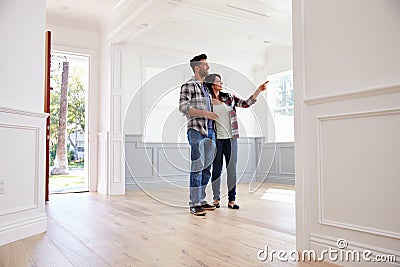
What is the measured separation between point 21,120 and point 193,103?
1329 mm

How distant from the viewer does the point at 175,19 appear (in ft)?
A: 14.9

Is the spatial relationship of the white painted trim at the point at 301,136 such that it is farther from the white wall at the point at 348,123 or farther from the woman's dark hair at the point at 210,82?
the woman's dark hair at the point at 210,82

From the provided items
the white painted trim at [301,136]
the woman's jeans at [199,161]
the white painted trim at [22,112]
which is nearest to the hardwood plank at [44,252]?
the white painted trim at [22,112]

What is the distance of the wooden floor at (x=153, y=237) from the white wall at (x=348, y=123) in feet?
0.87

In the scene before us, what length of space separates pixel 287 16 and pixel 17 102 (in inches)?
149

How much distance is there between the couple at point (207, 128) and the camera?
3.04m

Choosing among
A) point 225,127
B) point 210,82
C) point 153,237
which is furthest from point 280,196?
point 153,237

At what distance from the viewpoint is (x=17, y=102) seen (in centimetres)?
229

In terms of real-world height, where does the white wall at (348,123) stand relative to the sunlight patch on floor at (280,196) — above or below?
above

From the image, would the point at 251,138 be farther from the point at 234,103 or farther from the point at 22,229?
the point at 22,229

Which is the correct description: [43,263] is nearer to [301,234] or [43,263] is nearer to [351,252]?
[301,234]

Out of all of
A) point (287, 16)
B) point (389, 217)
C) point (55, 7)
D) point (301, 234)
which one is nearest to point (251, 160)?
point (287, 16)

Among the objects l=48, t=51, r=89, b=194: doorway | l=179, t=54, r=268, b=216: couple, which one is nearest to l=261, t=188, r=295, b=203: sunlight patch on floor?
l=179, t=54, r=268, b=216: couple

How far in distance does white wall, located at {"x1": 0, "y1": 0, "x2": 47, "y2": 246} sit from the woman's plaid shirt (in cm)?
154
